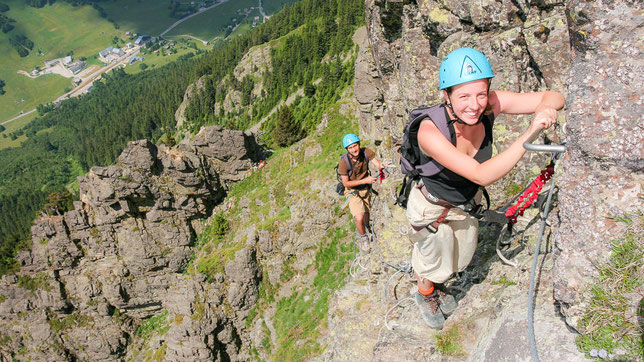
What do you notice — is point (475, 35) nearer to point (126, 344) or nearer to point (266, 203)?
point (266, 203)

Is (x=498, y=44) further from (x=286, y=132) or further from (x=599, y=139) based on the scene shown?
(x=286, y=132)

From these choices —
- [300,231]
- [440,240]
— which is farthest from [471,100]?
[300,231]

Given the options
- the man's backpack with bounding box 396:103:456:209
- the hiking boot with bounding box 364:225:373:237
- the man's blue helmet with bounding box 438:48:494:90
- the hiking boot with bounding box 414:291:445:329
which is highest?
the man's blue helmet with bounding box 438:48:494:90

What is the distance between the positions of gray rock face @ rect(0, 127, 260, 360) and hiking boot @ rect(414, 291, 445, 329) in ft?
108

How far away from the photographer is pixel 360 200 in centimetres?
1206

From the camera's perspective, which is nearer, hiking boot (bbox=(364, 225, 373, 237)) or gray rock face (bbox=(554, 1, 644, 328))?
gray rock face (bbox=(554, 1, 644, 328))

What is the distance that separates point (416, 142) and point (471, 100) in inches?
34.4

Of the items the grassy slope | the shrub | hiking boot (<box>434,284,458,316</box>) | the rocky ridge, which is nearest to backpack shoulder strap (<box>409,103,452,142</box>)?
the rocky ridge

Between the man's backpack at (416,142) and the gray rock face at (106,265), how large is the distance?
33464mm

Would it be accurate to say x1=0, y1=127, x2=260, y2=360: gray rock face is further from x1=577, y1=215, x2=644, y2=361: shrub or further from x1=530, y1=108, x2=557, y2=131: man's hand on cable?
x1=577, y1=215, x2=644, y2=361: shrub

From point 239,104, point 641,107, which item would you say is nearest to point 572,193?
point 641,107

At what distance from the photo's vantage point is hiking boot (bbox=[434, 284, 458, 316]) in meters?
6.24

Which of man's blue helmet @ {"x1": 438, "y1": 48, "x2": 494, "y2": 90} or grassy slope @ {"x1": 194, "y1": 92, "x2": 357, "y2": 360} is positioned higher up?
man's blue helmet @ {"x1": 438, "y1": 48, "x2": 494, "y2": 90}

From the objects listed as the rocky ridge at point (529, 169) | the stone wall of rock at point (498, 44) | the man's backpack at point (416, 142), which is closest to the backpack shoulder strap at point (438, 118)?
the man's backpack at point (416, 142)
